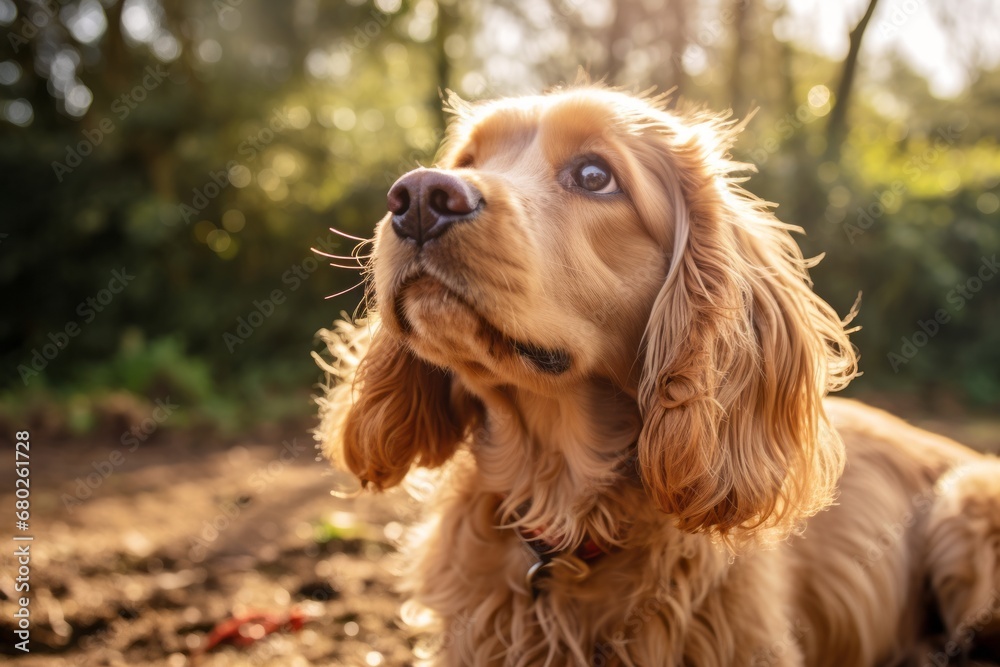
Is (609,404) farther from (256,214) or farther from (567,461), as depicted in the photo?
(256,214)

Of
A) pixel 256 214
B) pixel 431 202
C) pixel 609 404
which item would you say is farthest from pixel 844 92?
pixel 431 202

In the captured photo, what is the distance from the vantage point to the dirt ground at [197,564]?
2.92 m

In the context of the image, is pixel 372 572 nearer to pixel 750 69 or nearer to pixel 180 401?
pixel 180 401

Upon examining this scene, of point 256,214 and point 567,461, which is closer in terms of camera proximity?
point 567,461

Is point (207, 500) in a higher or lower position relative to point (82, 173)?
lower

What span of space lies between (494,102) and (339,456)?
1.47m

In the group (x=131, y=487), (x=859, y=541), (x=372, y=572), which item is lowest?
(x=131, y=487)

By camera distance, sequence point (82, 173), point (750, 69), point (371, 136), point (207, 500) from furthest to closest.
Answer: point (750, 69) → point (371, 136) → point (82, 173) → point (207, 500)

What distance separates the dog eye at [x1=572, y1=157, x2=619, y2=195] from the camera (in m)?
2.32

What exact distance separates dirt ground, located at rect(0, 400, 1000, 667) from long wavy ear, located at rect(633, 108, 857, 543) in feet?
4.08

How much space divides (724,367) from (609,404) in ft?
1.36

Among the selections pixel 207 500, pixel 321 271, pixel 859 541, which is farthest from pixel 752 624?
pixel 321 271

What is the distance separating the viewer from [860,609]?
277 centimetres

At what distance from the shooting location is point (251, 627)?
305 cm
